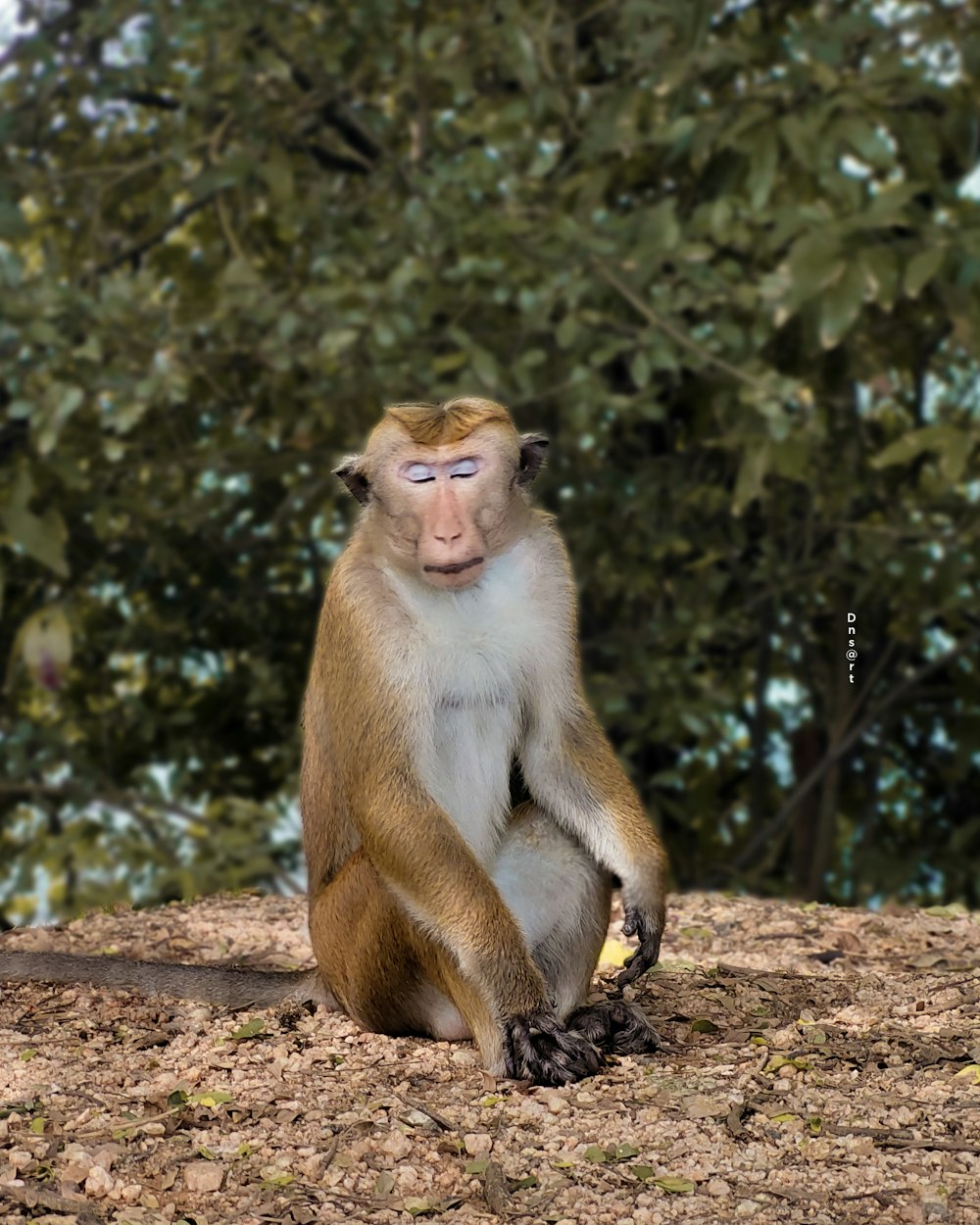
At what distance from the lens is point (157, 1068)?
366 cm

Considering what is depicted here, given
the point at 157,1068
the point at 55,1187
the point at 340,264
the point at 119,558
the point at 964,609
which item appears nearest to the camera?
the point at 55,1187

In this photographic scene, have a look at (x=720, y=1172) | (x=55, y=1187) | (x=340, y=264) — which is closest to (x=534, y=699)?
(x=720, y=1172)

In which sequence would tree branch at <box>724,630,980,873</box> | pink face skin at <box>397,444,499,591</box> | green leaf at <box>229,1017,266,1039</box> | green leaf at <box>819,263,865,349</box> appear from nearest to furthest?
1. pink face skin at <box>397,444,499,591</box>
2. green leaf at <box>229,1017,266,1039</box>
3. green leaf at <box>819,263,865,349</box>
4. tree branch at <box>724,630,980,873</box>

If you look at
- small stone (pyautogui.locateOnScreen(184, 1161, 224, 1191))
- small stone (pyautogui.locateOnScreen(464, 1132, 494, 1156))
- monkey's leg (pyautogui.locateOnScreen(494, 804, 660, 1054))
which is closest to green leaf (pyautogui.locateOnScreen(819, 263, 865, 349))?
monkey's leg (pyautogui.locateOnScreen(494, 804, 660, 1054))

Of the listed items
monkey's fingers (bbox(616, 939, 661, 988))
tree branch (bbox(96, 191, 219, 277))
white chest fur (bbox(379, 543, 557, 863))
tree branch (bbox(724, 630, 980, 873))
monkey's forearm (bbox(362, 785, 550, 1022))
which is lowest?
tree branch (bbox(724, 630, 980, 873))

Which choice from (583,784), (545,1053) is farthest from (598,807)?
(545,1053)

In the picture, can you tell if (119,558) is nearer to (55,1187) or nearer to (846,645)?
(846,645)

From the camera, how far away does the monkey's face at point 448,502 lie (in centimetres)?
336

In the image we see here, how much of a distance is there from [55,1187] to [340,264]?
4.29 meters

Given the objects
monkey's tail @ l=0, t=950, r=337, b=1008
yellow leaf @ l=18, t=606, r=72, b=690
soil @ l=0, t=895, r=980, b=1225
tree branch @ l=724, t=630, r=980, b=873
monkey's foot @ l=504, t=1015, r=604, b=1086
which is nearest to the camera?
soil @ l=0, t=895, r=980, b=1225

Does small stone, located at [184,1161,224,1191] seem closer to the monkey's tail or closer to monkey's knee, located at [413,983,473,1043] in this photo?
monkey's knee, located at [413,983,473,1043]

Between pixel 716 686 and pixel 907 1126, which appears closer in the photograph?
pixel 907 1126

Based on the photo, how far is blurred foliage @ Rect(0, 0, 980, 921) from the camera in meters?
6.28

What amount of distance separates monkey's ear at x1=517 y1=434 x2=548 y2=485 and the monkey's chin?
306 mm
